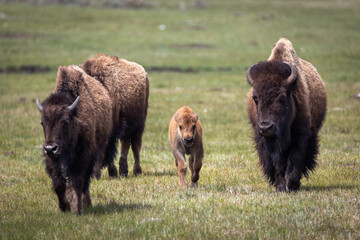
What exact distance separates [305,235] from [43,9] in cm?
6817

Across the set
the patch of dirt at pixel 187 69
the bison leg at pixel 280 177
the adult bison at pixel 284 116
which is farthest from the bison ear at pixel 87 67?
the patch of dirt at pixel 187 69

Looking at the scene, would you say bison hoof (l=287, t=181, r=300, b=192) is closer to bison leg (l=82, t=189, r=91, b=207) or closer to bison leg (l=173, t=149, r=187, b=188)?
bison leg (l=173, t=149, r=187, b=188)

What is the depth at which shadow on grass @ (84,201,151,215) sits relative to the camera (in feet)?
26.1

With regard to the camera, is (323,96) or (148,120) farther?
(148,120)

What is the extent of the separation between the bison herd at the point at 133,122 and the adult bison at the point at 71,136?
0.04ft

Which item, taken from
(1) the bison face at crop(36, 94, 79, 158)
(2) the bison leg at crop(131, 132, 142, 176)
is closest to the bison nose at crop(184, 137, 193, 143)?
(2) the bison leg at crop(131, 132, 142, 176)

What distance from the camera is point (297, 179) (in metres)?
9.21

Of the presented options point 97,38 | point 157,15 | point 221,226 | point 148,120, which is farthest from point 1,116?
point 157,15

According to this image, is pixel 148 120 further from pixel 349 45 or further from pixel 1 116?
pixel 349 45

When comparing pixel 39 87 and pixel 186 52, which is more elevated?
pixel 39 87

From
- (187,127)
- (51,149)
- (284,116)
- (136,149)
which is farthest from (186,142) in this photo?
(51,149)

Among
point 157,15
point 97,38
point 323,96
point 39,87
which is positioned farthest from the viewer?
point 157,15

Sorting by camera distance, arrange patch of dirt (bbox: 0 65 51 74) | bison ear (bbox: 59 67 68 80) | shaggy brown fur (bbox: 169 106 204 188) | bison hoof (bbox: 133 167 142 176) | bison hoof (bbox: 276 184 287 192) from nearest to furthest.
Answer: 1. bison ear (bbox: 59 67 68 80)
2. bison hoof (bbox: 276 184 287 192)
3. shaggy brown fur (bbox: 169 106 204 188)
4. bison hoof (bbox: 133 167 142 176)
5. patch of dirt (bbox: 0 65 51 74)

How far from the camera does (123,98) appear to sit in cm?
1111
